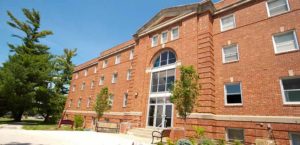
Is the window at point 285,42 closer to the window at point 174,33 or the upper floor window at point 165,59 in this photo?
the upper floor window at point 165,59

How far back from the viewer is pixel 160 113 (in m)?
17.6

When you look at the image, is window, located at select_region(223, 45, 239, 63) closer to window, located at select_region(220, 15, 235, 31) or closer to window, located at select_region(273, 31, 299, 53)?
window, located at select_region(220, 15, 235, 31)

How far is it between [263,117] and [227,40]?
663 centimetres

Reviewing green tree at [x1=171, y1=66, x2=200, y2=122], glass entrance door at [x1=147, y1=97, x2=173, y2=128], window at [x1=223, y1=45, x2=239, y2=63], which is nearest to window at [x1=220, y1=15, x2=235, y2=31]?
window at [x1=223, y1=45, x2=239, y2=63]

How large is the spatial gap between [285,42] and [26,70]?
32253 millimetres

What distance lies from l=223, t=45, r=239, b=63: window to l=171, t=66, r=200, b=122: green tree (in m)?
3.86

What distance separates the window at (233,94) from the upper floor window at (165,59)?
5.98m

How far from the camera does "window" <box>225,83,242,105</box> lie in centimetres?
1351

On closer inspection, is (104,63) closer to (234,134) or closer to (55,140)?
(55,140)

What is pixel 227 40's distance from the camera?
606 inches

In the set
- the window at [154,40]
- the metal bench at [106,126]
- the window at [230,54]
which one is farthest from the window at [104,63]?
the window at [230,54]

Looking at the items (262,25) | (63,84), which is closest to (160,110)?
(262,25)

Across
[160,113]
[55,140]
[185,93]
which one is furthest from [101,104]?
[185,93]

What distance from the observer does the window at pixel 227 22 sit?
51.5 ft
